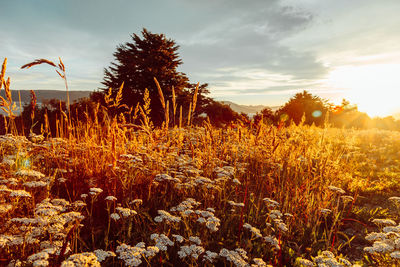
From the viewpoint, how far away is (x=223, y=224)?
9.11 feet

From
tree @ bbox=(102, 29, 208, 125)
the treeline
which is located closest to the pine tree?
tree @ bbox=(102, 29, 208, 125)

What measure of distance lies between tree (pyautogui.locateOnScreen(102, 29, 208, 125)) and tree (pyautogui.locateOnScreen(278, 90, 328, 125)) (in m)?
9.44

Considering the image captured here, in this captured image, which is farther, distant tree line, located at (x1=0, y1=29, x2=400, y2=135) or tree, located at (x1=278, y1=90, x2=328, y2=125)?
tree, located at (x1=278, y1=90, x2=328, y2=125)

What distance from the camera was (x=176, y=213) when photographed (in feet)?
8.82

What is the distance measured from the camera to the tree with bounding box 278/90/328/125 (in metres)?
23.0

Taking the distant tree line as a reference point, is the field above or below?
below

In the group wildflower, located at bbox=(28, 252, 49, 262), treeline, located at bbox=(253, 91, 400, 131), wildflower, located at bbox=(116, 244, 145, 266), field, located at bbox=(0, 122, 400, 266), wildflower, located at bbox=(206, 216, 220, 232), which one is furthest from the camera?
treeline, located at bbox=(253, 91, 400, 131)

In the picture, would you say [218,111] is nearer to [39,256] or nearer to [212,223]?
[212,223]

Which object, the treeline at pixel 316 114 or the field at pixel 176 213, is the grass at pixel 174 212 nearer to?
the field at pixel 176 213

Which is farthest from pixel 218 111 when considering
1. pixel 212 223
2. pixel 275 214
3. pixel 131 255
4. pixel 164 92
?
pixel 131 255

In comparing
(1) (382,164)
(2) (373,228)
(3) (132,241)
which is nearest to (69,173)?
(3) (132,241)

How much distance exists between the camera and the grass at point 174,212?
5.99 feet

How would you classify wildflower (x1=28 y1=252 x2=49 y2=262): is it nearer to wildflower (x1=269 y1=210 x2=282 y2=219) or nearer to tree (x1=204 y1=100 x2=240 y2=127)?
wildflower (x1=269 y1=210 x2=282 y2=219)

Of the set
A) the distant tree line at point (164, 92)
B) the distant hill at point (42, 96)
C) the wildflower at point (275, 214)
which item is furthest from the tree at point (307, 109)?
the wildflower at point (275, 214)
